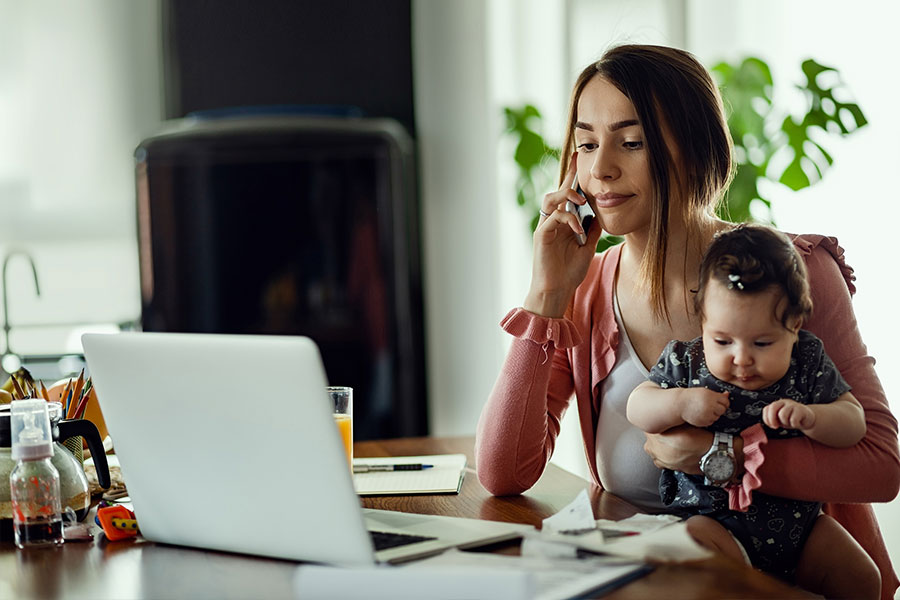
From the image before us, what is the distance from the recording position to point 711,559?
94 cm

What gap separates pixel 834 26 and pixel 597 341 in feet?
4.03

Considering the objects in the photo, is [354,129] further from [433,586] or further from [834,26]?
[433,586]

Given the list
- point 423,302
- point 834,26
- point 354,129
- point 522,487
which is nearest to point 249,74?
point 354,129

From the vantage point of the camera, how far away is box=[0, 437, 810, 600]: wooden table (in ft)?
2.94

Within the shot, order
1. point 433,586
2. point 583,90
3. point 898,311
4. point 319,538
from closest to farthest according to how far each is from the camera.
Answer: point 433,586 → point 319,538 → point 583,90 → point 898,311

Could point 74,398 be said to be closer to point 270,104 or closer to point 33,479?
point 33,479

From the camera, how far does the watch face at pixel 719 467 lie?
47.8 inches

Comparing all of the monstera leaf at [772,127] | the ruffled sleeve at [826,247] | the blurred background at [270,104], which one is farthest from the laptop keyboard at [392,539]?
the blurred background at [270,104]

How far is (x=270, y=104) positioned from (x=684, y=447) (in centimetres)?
267

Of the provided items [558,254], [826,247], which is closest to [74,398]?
[558,254]

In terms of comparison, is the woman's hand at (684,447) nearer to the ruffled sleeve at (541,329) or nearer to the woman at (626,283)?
the woman at (626,283)

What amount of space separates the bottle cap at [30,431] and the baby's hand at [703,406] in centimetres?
75

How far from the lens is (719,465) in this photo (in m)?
1.22

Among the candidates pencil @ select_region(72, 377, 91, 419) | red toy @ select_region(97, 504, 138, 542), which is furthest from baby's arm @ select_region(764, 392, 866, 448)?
pencil @ select_region(72, 377, 91, 419)
